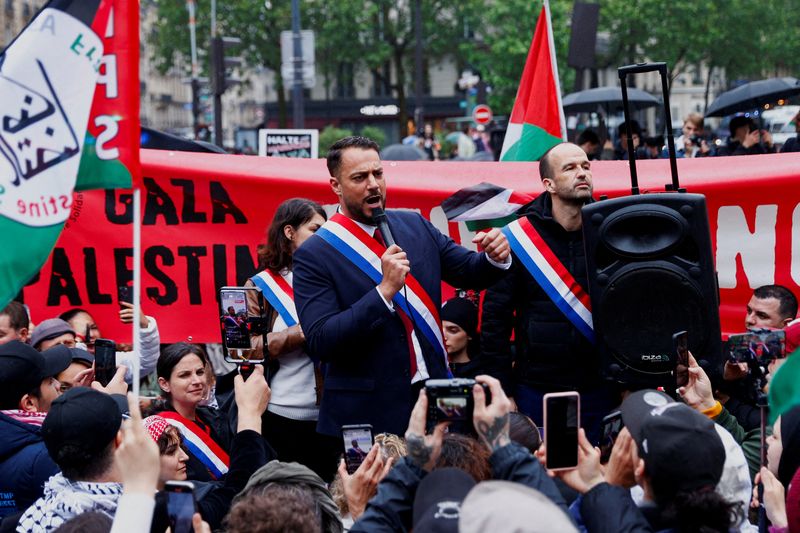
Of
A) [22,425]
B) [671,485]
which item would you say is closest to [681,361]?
[671,485]

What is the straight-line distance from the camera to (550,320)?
496 cm

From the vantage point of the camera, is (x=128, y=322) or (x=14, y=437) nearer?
(x=14, y=437)

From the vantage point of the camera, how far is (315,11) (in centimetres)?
5088

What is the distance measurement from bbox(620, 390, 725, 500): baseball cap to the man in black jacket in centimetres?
178

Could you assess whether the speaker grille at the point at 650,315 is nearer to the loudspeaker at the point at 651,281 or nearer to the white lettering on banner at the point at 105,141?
the loudspeaker at the point at 651,281

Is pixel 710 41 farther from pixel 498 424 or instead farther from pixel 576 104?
pixel 498 424

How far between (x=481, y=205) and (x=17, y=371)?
2.18 metres

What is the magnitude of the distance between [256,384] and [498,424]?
45.3 inches

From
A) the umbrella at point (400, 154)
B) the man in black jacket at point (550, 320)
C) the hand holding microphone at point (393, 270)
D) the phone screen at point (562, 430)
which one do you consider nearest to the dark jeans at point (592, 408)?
the man in black jacket at point (550, 320)

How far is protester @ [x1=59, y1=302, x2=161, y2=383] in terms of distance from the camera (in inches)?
216

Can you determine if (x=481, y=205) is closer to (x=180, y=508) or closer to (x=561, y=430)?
(x=561, y=430)

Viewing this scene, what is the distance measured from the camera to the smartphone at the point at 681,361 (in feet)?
13.1

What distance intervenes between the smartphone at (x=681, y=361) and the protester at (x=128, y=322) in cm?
252

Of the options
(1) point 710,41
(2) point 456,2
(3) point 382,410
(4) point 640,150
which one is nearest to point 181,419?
(3) point 382,410
